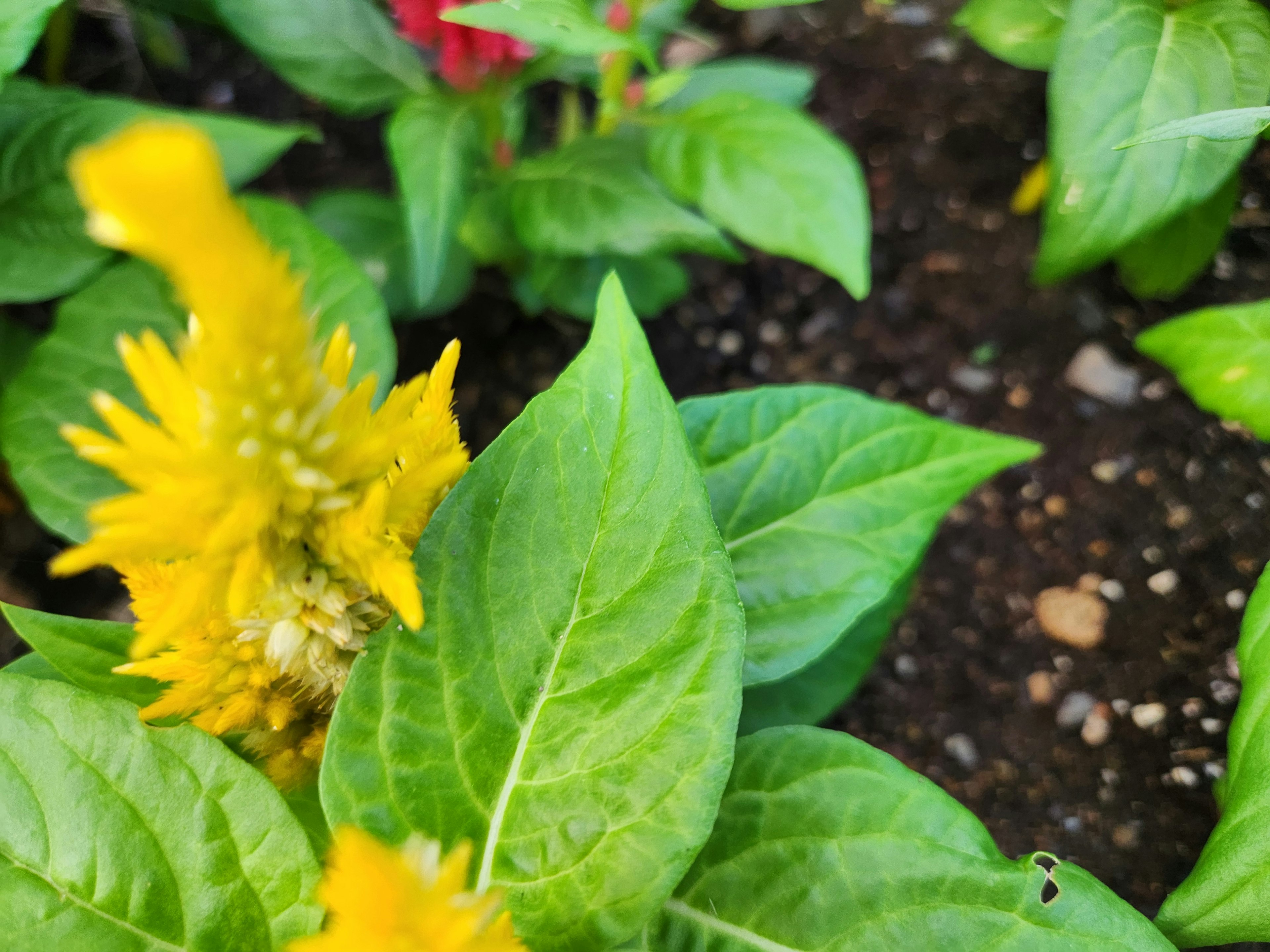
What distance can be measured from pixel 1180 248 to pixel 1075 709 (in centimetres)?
60

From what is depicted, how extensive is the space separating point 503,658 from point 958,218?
1176mm

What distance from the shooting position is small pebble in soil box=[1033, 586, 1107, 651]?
1.13 metres

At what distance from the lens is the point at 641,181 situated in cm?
105

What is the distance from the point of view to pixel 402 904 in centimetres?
35

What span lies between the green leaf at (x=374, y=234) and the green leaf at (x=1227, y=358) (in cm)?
101

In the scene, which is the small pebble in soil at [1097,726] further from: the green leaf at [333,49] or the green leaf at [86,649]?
the green leaf at [333,49]

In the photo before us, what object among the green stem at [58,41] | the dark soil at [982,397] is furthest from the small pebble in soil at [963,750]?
the green stem at [58,41]

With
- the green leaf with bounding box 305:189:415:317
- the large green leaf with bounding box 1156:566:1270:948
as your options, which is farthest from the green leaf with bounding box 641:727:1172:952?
the green leaf with bounding box 305:189:415:317

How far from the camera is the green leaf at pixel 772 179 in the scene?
0.89 m

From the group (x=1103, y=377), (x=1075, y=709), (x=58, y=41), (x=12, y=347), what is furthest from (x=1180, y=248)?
(x=58, y=41)

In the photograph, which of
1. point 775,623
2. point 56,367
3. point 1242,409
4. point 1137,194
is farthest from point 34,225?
point 1242,409

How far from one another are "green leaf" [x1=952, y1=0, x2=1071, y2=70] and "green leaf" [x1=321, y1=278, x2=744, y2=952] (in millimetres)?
690

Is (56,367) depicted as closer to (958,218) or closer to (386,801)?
(386,801)

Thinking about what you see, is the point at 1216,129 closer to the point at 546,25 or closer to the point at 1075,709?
the point at 546,25
